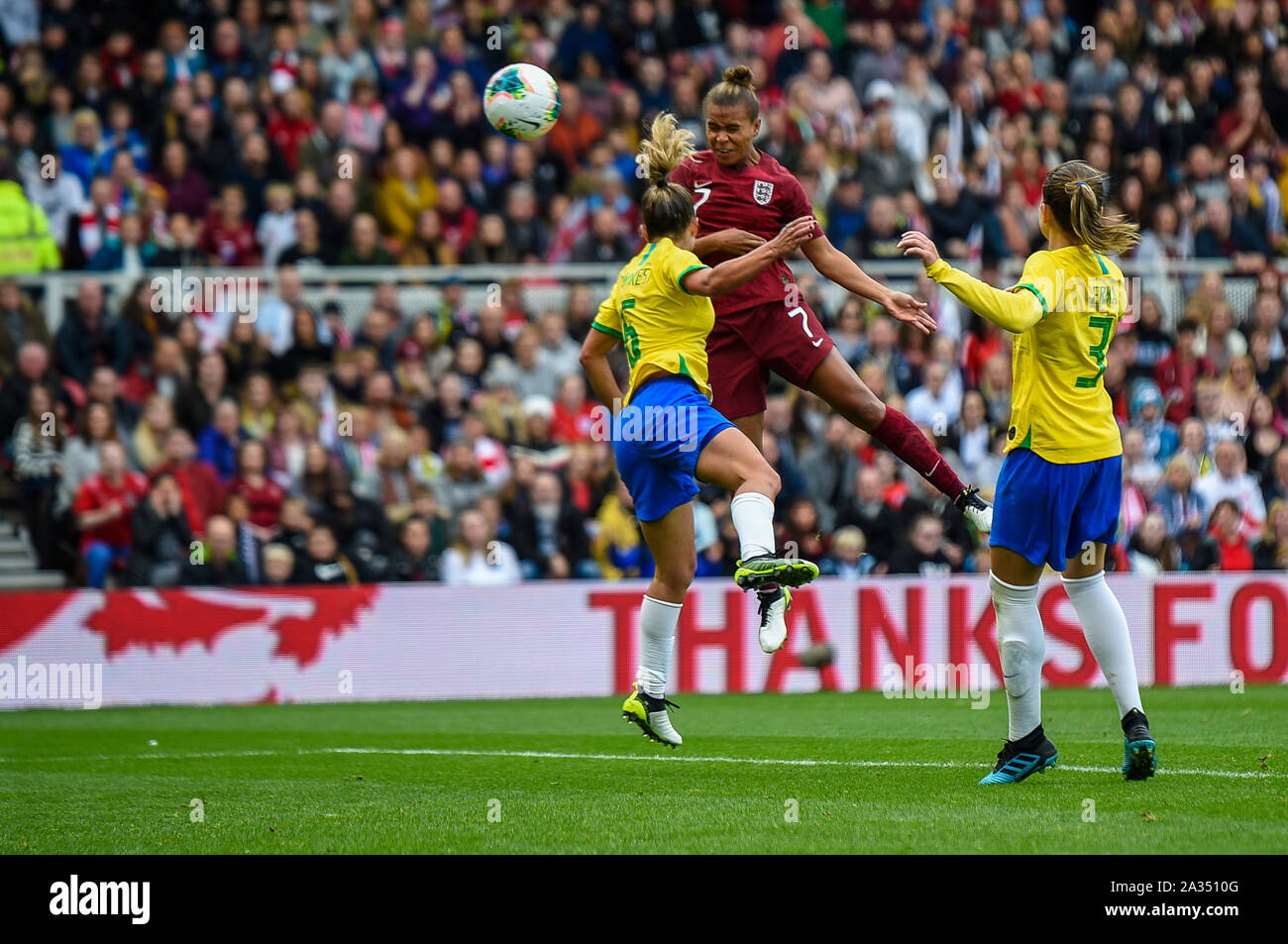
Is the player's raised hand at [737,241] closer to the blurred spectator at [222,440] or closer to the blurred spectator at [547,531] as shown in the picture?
the blurred spectator at [547,531]

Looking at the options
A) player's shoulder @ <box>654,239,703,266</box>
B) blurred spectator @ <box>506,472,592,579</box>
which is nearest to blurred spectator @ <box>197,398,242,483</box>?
blurred spectator @ <box>506,472,592,579</box>

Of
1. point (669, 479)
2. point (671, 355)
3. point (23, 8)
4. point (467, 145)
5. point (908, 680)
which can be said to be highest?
point (23, 8)

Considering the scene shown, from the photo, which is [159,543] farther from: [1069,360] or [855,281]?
[1069,360]

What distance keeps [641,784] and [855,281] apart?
267cm

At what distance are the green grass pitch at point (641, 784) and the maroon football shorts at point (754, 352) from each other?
6.07ft

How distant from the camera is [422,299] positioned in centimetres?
1597

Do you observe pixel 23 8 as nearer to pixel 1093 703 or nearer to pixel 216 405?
pixel 216 405

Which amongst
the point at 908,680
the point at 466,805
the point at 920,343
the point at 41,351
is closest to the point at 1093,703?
the point at 908,680

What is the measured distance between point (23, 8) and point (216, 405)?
6.08 metres

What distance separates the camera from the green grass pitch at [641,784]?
6.41 meters

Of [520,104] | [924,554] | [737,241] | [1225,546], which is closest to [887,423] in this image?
[737,241]

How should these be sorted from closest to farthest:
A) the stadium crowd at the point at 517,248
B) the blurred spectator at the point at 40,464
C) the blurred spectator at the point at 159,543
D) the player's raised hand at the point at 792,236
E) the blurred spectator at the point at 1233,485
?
the player's raised hand at the point at 792,236
the blurred spectator at the point at 159,543
the blurred spectator at the point at 40,464
the stadium crowd at the point at 517,248
the blurred spectator at the point at 1233,485

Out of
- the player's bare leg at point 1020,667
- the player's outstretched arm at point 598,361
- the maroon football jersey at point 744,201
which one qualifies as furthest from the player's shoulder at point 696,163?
the player's bare leg at point 1020,667

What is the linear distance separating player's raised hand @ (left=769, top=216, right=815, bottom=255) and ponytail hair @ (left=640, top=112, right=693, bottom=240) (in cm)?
60
